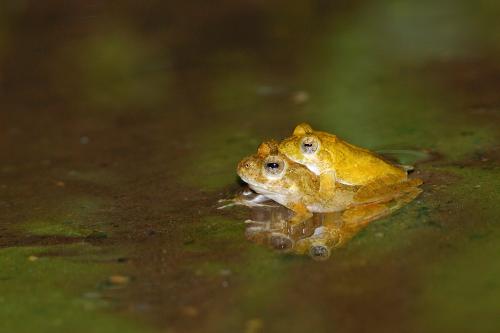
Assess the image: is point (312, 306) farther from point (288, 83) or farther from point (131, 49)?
point (131, 49)

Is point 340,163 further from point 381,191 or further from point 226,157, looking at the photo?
point 226,157

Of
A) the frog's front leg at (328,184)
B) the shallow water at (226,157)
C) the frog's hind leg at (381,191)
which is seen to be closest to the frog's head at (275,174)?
the frog's front leg at (328,184)

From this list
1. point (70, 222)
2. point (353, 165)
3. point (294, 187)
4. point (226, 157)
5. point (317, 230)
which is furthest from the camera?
point (226, 157)

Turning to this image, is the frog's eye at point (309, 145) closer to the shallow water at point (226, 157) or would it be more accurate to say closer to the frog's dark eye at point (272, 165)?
the frog's dark eye at point (272, 165)

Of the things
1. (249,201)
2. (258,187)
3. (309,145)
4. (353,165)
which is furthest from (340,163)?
(249,201)

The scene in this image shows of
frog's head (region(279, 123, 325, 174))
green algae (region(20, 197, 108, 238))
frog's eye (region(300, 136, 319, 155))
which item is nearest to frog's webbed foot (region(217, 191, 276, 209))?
frog's head (region(279, 123, 325, 174))

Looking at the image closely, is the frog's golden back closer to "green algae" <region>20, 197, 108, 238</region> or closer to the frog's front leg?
the frog's front leg
